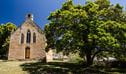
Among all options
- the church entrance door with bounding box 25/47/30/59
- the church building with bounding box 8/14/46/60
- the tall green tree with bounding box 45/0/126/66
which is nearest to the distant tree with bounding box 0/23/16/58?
the church building with bounding box 8/14/46/60

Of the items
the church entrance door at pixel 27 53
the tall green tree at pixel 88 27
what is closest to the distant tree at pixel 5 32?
the church entrance door at pixel 27 53

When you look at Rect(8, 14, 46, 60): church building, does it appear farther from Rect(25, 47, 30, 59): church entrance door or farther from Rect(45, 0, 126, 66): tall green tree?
Rect(45, 0, 126, 66): tall green tree

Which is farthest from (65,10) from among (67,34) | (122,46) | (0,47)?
(0,47)

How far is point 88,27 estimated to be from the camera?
121 ft

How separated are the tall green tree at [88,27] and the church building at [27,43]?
413 inches

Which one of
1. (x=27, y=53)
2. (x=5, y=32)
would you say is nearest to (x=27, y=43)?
(x=27, y=53)

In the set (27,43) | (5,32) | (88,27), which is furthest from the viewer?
(5,32)

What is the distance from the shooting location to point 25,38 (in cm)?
5166

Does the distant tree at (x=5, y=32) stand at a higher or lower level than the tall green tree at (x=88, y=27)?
higher

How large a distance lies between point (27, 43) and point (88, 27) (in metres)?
18.2

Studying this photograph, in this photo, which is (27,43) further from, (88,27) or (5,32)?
(88,27)

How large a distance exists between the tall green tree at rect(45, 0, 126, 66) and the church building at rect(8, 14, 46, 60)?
1049 centimetres

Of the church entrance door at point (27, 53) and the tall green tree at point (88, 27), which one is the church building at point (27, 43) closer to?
the church entrance door at point (27, 53)

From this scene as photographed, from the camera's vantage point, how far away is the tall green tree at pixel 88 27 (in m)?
35.5
